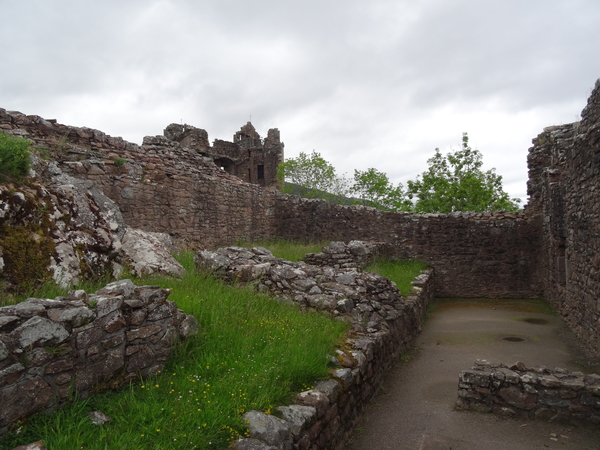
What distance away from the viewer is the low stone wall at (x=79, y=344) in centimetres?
262

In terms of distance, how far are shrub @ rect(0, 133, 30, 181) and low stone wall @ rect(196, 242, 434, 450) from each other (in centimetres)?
313

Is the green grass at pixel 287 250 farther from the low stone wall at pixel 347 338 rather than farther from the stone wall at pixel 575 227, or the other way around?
the stone wall at pixel 575 227

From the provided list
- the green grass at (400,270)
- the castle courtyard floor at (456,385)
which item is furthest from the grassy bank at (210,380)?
the green grass at (400,270)

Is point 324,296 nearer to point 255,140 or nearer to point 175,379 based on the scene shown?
point 175,379

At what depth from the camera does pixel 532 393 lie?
496 centimetres

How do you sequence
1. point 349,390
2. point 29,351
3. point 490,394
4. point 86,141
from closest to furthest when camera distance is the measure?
point 29,351 < point 349,390 < point 490,394 < point 86,141

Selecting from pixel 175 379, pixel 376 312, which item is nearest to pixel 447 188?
pixel 376 312

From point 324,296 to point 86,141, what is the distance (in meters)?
6.48

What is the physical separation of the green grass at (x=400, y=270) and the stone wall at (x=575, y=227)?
3567mm

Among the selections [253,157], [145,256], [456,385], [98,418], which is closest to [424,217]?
[456,385]

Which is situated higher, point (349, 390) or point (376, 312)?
point (376, 312)

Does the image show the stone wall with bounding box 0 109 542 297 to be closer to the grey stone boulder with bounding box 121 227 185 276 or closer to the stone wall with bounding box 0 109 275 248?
the stone wall with bounding box 0 109 275 248

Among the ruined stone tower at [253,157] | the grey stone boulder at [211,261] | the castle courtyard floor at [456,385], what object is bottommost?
the castle courtyard floor at [456,385]

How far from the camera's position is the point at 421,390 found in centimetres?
593
